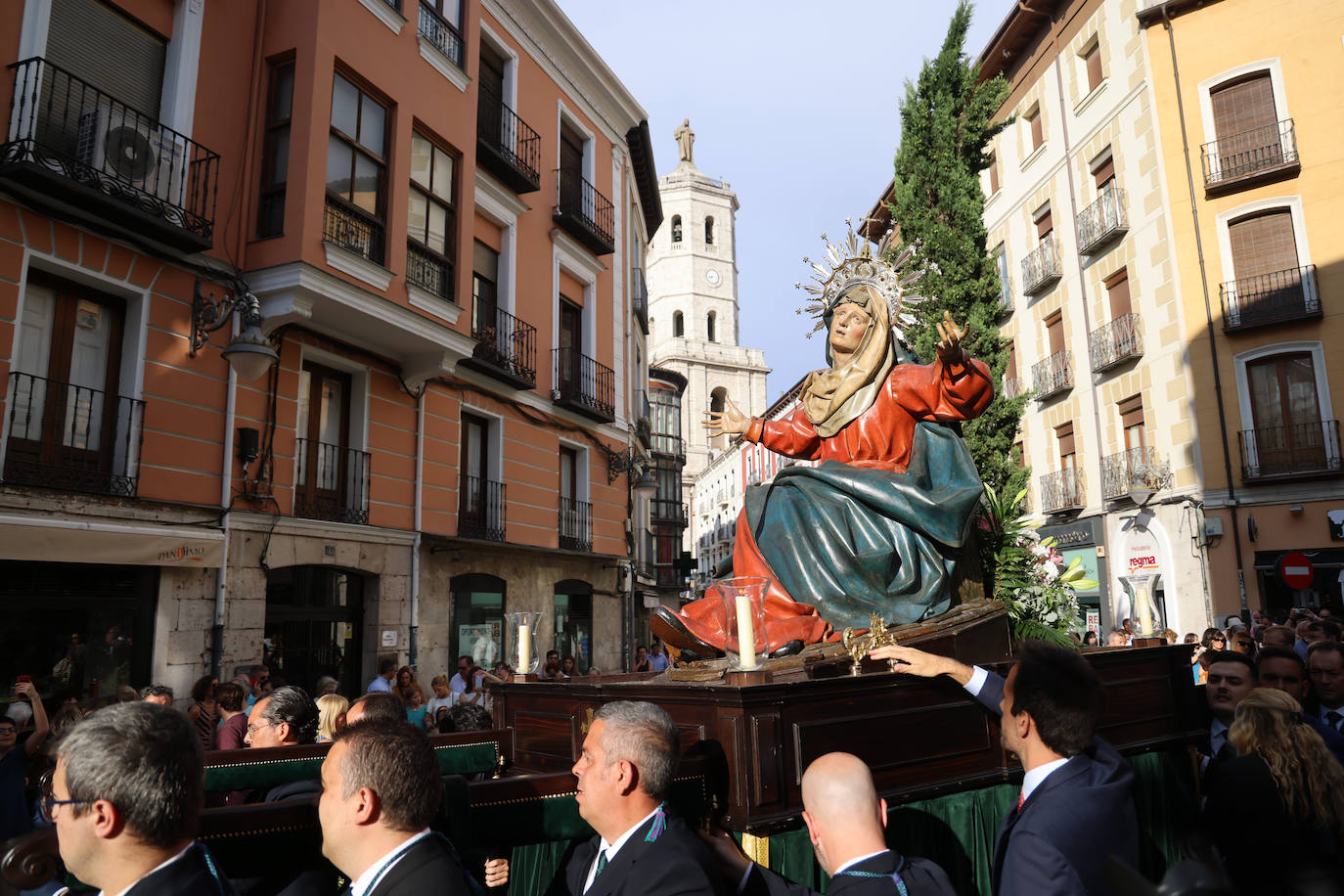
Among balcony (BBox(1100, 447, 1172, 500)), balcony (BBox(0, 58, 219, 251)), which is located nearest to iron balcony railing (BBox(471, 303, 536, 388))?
balcony (BBox(0, 58, 219, 251))

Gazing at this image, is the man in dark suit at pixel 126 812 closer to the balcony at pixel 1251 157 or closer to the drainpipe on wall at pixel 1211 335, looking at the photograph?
the drainpipe on wall at pixel 1211 335

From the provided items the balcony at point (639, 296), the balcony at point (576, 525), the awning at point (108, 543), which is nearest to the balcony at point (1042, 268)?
the balcony at point (639, 296)

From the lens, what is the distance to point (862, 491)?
4582mm

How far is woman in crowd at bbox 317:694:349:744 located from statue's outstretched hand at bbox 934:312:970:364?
3.37 meters

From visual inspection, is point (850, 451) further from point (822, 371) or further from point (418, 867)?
point (418, 867)

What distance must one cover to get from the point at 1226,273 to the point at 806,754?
52.4ft

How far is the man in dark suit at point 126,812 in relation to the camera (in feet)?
5.26

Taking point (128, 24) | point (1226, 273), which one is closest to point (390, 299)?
point (128, 24)

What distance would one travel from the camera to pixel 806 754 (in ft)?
9.95

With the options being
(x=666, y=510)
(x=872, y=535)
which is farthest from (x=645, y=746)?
(x=666, y=510)

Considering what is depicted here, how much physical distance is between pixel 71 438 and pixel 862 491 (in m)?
6.46

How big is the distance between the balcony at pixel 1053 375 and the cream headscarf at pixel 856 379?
50.3 ft

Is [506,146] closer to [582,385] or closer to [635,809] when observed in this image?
[582,385]

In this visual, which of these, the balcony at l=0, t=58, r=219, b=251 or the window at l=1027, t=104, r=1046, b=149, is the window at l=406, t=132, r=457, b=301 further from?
the window at l=1027, t=104, r=1046, b=149
